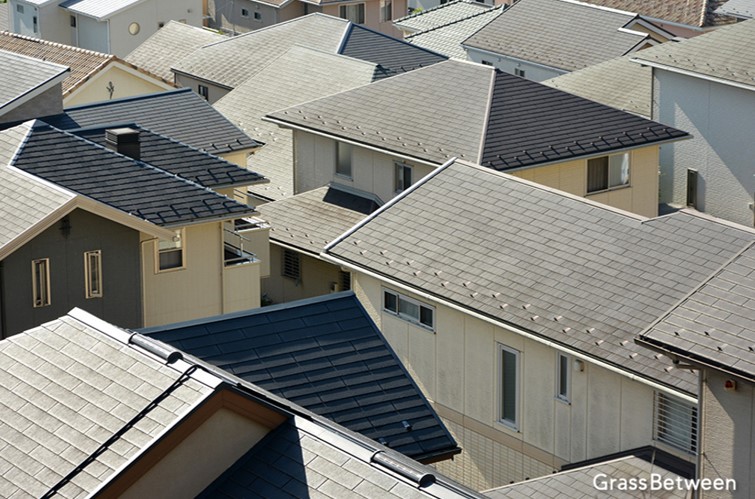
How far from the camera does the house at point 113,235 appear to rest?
25.3 meters

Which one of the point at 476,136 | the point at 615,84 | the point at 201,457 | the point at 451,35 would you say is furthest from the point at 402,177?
the point at 451,35

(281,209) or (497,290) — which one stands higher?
(497,290)

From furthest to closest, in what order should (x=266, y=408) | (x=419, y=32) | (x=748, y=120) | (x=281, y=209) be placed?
1. (x=419, y=32)
2. (x=748, y=120)
3. (x=281, y=209)
4. (x=266, y=408)

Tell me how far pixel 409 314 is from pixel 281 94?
17.0 metres

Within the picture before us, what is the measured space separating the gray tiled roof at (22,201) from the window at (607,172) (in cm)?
1396

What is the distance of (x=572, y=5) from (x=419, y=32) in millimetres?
9996

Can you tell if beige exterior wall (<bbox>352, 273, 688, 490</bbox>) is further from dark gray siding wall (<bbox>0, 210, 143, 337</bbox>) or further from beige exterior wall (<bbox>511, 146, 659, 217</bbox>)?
beige exterior wall (<bbox>511, 146, 659, 217</bbox>)

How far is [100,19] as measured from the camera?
2493 inches

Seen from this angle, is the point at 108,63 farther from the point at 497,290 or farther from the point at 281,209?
the point at 497,290

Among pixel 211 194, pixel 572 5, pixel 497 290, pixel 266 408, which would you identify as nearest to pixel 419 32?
pixel 572 5

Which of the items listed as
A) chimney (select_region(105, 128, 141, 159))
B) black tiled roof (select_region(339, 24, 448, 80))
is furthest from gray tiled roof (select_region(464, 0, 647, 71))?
chimney (select_region(105, 128, 141, 159))

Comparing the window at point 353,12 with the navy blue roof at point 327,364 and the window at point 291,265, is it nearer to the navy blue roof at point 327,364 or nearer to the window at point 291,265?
the window at point 291,265

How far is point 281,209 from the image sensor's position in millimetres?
35219

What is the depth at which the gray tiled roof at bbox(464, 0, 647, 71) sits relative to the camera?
47781 mm
